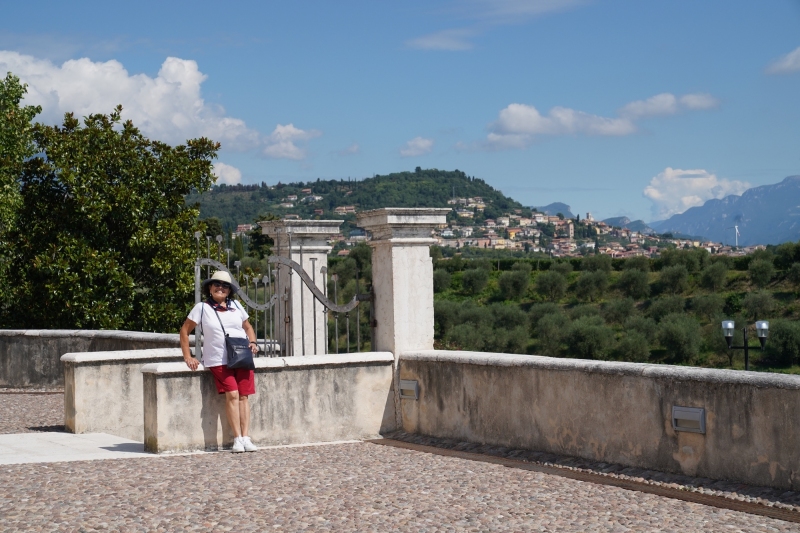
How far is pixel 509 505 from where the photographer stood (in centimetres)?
569

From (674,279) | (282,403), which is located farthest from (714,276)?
(282,403)

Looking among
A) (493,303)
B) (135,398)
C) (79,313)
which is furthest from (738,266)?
(135,398)

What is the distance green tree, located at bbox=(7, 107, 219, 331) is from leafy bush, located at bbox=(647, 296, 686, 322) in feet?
185

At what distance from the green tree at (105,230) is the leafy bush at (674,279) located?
61.4 metres

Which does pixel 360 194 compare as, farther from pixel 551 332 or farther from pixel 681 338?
pixel 681 338

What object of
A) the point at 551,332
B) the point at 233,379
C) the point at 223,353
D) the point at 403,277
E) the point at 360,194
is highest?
the point at 360,194

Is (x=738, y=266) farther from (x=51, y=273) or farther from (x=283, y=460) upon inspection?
(x=283, y=460)

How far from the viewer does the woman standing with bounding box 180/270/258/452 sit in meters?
7.67

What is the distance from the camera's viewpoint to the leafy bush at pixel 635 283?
7456cm

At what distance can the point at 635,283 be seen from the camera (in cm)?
7469

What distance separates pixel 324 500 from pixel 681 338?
57.6 metres

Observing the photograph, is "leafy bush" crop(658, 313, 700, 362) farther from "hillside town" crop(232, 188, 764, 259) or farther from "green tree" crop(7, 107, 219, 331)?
"green tree" crop(7, 107, 219, 331)

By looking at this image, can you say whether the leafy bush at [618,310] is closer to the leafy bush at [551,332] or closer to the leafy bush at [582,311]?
the leafy bush at [582,311]

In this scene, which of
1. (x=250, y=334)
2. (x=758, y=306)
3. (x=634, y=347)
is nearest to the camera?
(x=250, y=334)
